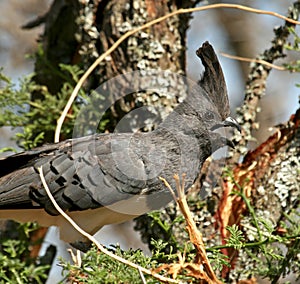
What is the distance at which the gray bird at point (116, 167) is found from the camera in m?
3.02

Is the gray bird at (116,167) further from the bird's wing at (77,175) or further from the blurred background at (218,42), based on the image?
the blurred background at (218,42)

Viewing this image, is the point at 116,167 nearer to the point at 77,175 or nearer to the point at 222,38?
the point at 77,175

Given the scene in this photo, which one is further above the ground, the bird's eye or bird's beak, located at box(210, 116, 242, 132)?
the bird's eye

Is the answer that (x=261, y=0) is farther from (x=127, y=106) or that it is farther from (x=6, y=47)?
(x=127, y=106)

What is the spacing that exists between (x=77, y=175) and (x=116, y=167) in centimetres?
18

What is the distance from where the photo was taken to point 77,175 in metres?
3.08

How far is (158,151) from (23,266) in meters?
1.06

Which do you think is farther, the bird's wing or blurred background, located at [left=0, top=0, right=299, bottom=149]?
blurred background, located at [left=0, top=0, right=299, bottom=149]

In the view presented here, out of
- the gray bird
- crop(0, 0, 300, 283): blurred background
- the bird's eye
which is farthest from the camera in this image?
crop(0, 0, 300, 283): blurred background

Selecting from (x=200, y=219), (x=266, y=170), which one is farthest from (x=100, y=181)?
(x=266, y=170)

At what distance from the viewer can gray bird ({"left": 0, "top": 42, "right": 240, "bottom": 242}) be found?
3020 millimetres

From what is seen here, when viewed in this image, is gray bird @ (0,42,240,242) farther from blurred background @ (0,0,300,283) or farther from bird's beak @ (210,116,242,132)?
blurred background @ (0,0,300,283)

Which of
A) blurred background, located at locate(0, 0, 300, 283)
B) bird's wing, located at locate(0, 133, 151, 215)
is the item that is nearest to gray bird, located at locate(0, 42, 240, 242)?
bird's wing, located at locate(0, 133, 151, 215)

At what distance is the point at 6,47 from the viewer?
6758 mm
